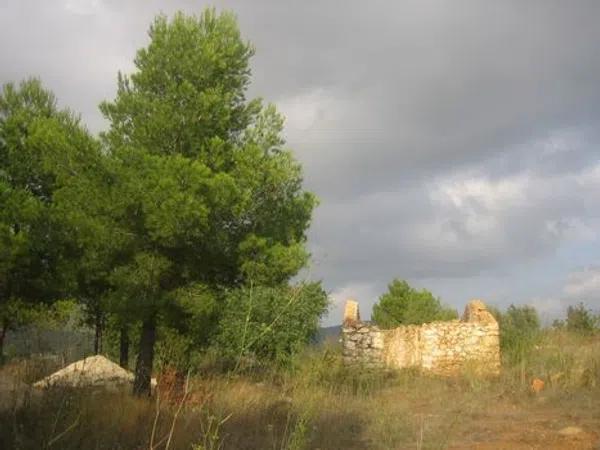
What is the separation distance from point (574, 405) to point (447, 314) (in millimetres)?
23878

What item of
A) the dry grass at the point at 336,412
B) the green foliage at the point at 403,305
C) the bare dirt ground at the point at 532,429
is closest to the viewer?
the dry grass at the point at 336,412

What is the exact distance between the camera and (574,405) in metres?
12.3

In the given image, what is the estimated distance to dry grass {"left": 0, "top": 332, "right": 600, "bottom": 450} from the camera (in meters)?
6.20

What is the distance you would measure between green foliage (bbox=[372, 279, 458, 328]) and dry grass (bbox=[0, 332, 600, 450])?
17622 millimetres

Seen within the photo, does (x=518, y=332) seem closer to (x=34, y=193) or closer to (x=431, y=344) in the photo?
(x=431, y=344)

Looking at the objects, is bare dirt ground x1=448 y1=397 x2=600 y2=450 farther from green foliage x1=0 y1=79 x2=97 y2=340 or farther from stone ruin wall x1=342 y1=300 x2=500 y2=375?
green foliage x1=0 y1=79 x2=97 y2=340

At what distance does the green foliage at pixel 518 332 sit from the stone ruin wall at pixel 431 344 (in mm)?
680

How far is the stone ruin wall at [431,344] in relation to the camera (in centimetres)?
1838

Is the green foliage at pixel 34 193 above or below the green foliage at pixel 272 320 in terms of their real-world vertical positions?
above

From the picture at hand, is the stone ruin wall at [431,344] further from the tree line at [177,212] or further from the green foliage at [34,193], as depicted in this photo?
the green foliage at [34,193]

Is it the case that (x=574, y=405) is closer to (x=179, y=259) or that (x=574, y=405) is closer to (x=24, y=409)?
(x=179, y=259)

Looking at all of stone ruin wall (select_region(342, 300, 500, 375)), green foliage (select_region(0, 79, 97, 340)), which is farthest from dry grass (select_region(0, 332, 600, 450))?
green foliage (select_region(0, 79, 97, 340))

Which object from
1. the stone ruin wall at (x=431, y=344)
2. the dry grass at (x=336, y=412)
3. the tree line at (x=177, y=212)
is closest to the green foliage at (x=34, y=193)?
the tree line at (x=177, y=212)

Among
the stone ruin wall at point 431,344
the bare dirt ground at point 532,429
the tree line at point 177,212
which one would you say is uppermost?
the tree line at point 177,212
